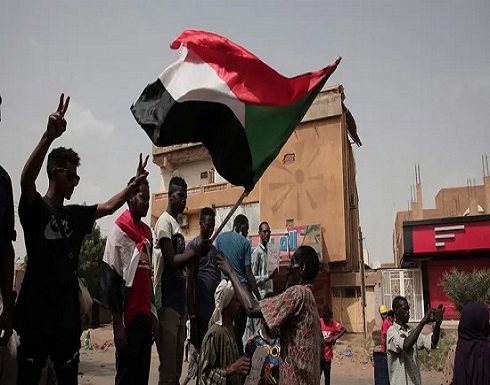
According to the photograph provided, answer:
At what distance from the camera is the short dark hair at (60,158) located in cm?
334

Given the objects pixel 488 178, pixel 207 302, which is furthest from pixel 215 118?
pixel 488 178

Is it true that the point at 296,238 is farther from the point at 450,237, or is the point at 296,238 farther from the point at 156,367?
the point at 156,367

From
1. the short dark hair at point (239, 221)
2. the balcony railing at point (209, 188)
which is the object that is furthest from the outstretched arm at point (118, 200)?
the balcony railing at point (209, 188)

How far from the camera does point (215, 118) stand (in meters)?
4.57

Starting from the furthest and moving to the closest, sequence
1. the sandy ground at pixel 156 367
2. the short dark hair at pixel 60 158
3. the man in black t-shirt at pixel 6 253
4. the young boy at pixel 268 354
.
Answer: the sandy ground at pixel 156 367
the young boy at pixel 268 354
the short dark hair at pixel 60 158
the man in black t-shirt at pixel 6 253

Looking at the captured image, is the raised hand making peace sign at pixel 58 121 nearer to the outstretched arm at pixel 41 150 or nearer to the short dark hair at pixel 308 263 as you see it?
the outstretched arm at pixel 41 150

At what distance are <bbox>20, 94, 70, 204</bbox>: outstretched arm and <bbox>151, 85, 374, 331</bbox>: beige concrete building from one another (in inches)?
893

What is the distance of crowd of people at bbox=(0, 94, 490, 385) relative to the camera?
306 cm

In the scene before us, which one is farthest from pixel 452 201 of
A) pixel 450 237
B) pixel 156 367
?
pixel 156 367

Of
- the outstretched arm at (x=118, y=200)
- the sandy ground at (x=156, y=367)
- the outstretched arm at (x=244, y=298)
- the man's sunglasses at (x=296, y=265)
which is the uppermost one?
the outstretched arm at (x=118, y=200)

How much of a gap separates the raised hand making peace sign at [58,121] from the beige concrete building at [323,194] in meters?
22.7

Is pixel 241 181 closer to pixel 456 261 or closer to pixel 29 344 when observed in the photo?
pixel 29 344

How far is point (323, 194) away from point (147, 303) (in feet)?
75.1

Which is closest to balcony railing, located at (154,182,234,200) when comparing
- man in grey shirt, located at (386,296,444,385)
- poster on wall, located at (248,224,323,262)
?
poster on wall, located at (248,224,323,262)
